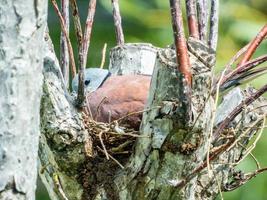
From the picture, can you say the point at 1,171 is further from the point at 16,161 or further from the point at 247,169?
the point at 247,169

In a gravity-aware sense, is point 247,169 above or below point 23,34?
below

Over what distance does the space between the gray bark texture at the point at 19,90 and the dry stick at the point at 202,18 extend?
43.6 inches

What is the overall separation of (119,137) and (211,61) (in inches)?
27.4

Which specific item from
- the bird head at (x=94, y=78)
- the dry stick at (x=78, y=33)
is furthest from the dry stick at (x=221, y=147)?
the bird head at (x=94, y=78)

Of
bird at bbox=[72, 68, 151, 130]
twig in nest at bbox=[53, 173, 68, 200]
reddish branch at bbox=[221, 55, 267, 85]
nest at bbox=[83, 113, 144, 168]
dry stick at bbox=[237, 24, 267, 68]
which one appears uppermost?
dry stick at bbox=[237, 24, 267, 68]

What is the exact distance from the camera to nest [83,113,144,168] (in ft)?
11.8

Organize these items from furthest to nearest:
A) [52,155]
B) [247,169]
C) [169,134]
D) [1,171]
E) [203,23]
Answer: [247,169], [203,23], [52,155], [169,134], [1,171]

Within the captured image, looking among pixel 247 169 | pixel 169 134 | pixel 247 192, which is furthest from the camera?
pixel 247 192

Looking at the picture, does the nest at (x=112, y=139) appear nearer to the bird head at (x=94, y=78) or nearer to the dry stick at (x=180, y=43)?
the dry stick at (x=180, y=43)

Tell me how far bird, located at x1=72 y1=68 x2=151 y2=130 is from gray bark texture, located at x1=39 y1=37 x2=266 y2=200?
39 centimetres

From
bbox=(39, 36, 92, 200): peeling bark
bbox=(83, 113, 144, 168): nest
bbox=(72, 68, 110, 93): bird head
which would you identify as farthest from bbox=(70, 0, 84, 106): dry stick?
bbox=(72, 68, 110, 93): bird head

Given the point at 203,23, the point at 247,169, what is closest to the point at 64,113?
the point at 203,23

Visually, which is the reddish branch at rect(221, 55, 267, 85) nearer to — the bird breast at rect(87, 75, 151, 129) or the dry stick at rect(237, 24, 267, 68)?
the dry stick at rect(237, 24, 267, 68)

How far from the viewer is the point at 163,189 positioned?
3.31 m
